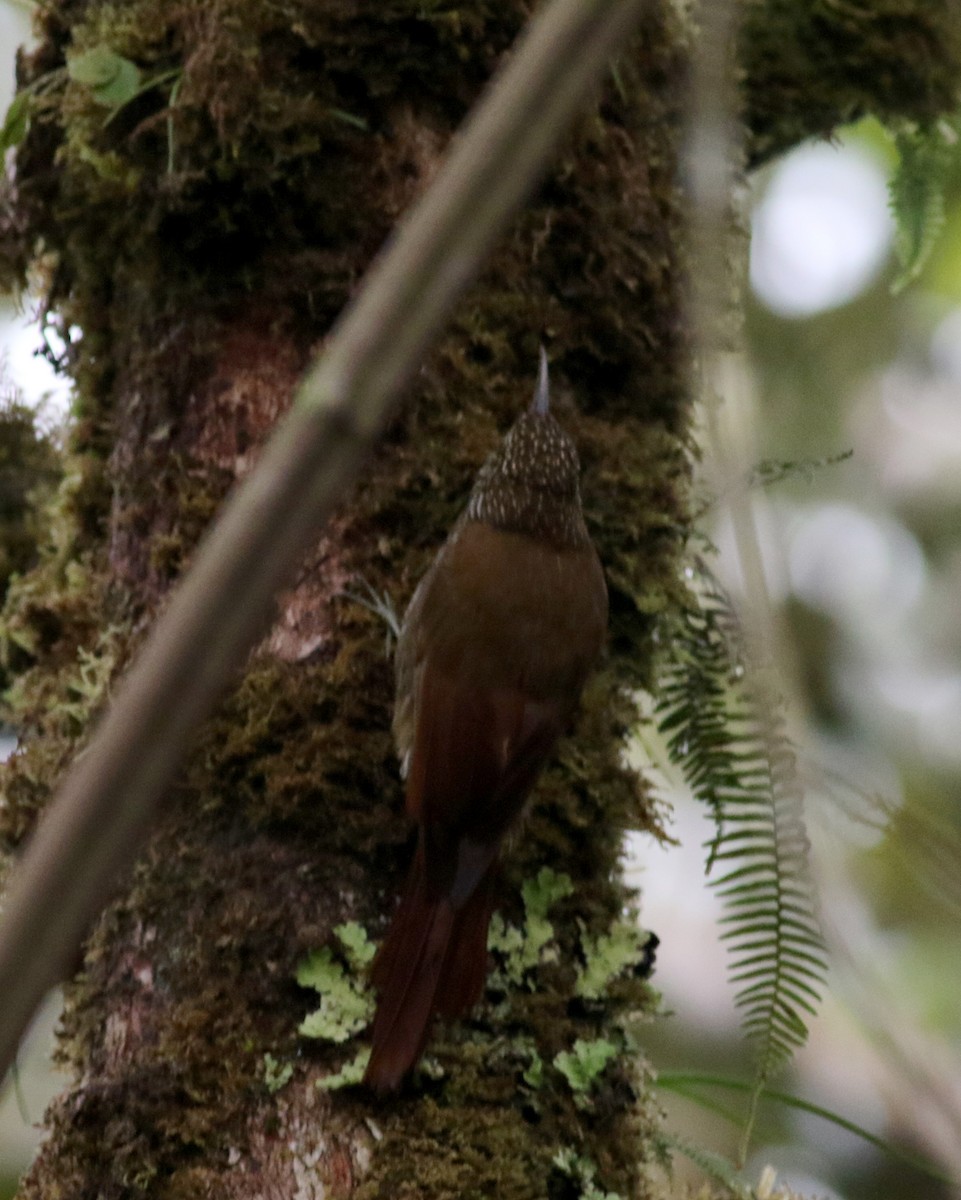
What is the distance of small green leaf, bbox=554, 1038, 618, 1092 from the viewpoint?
206 centimetres

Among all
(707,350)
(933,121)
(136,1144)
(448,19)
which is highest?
(933,121)

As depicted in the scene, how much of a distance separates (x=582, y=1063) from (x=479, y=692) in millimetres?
593

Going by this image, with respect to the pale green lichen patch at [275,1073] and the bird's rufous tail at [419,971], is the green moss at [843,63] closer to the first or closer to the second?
the bird's rufous tail at [419,971]

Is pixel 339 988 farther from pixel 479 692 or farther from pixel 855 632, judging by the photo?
pixel 855 632

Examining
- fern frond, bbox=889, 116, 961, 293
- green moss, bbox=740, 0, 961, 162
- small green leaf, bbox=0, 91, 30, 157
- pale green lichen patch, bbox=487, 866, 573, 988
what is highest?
green moss, bbox=740, 0, 961, 162

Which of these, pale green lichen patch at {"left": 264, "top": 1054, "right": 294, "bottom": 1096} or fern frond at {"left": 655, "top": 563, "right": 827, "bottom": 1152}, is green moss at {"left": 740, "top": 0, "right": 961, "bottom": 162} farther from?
pale green lichen patch at {"left": 264, "top": 1054, "right": 294, "bottom": 1096}

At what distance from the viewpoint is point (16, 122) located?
2.56 m

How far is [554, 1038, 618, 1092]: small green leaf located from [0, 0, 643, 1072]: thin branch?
4.94 ft

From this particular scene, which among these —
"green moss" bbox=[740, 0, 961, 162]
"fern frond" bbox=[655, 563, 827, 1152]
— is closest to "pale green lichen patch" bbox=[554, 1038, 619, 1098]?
"fern frond" bbox=[655, 563, 827, 1152]

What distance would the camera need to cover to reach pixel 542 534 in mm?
2541

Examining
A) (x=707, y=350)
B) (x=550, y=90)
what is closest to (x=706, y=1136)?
(x=707, y=350)

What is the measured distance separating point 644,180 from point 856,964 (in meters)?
1.79

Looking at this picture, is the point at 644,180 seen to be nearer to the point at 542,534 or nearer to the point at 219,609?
the point at 542,534

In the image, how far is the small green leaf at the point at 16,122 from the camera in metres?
2.55
